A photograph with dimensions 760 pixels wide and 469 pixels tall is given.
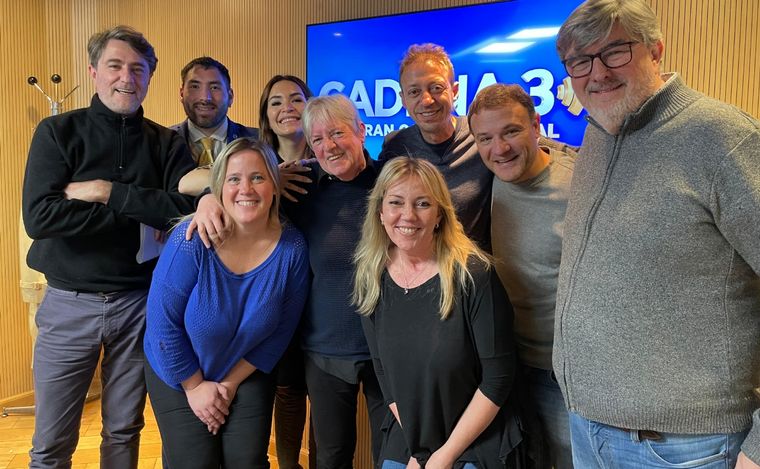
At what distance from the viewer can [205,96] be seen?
266 centimetres

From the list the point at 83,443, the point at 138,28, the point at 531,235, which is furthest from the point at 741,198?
the point at 138,28

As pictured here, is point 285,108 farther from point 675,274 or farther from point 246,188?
point 675,274

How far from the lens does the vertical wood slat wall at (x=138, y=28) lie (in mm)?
3262

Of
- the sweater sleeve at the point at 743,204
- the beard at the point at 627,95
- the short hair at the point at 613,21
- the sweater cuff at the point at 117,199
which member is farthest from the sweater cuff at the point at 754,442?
the sweater cuff at the point at 117,199

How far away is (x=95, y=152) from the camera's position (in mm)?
2127

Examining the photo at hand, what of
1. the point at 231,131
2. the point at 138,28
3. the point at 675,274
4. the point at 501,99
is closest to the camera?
the point at 675,274

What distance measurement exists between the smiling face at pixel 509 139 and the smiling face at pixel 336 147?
45 centimetres

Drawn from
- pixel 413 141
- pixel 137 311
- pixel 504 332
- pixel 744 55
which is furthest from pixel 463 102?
pixel 137 311

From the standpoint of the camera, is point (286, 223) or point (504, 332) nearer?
point (504, 332)

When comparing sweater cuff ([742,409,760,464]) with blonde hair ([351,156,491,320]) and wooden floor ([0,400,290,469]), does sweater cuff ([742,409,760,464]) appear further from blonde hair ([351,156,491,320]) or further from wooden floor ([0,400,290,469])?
wooden floor ([0,400,290,469])

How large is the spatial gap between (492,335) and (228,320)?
0.87 meters

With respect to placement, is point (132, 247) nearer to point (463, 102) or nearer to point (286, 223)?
point (286, 223)

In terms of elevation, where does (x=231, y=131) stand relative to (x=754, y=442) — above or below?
above

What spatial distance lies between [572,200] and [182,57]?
3.06 metres
